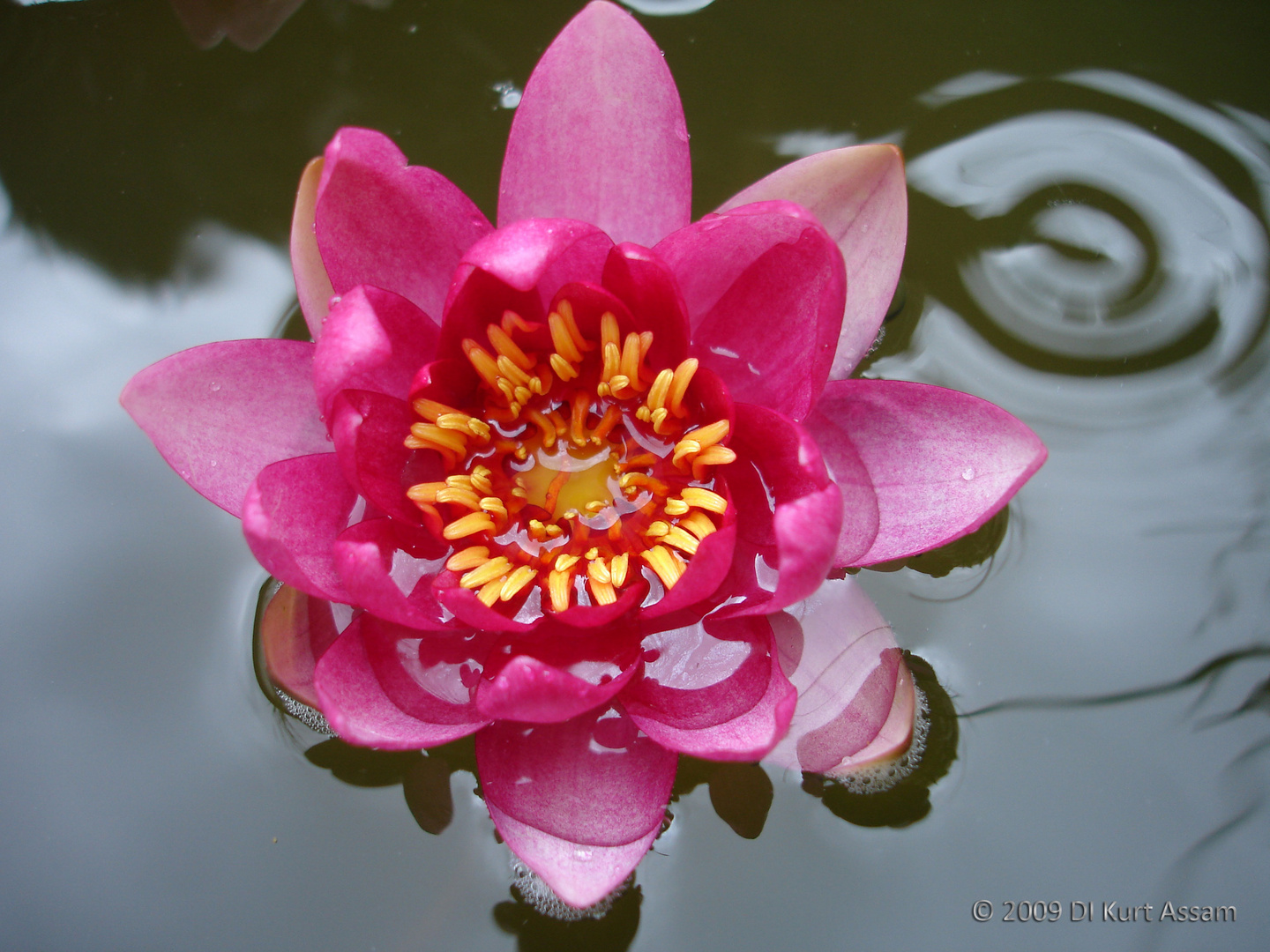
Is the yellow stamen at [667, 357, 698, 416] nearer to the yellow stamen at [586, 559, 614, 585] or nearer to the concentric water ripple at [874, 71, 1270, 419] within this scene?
the yellow stamen at [586, 559, 614, 585]

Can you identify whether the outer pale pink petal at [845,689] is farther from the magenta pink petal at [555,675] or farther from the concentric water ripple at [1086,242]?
the concentric water ripple at [1086,242]

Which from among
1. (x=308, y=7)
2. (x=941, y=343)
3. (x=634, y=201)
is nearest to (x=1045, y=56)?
(x=941, y=343)

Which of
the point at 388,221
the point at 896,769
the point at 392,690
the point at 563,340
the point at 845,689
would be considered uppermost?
the point at 388,221

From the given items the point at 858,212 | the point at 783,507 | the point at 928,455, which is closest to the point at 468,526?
A: the point at 783,507

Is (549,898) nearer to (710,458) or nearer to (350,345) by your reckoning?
(710,458)

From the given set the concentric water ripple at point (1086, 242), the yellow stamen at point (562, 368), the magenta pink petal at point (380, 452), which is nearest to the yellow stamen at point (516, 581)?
the magenta pink petal at point (380, 452)

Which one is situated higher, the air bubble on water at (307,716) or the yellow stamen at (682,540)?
the yellow stamen at (682,540)
